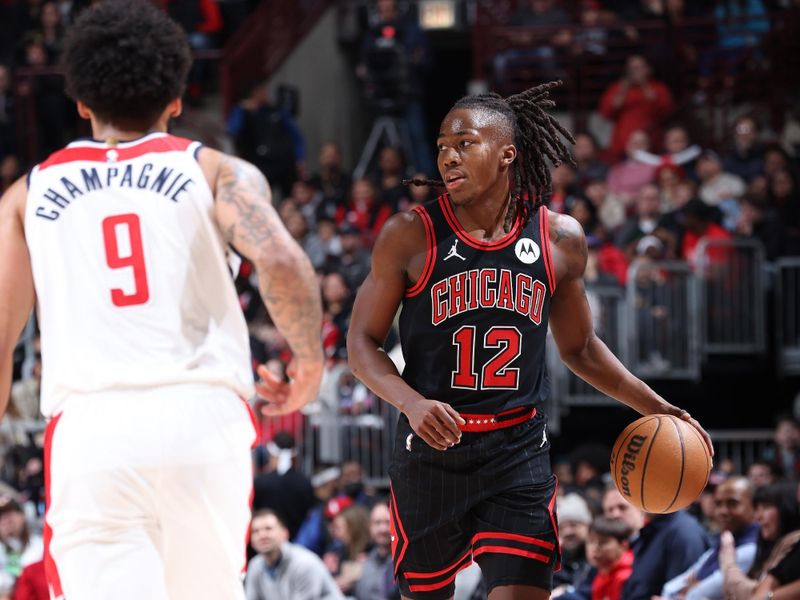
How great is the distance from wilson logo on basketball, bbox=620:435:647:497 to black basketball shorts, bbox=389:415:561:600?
260 millimetres

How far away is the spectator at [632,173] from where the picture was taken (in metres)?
14.8

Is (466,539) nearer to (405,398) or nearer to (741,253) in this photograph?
(405,398)

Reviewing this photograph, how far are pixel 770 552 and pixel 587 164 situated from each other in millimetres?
8100

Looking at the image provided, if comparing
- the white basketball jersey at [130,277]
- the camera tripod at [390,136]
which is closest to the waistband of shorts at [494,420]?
the white basketball jersey at [130,277]

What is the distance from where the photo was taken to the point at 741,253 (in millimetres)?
12828

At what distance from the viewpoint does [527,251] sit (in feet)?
16.9

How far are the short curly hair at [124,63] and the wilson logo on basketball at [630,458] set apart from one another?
2066 mm

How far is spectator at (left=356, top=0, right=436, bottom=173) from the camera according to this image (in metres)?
16.3

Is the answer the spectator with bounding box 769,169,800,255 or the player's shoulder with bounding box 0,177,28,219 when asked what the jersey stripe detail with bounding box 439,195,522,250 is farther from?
the spectator with bounding box 769,169,800,255

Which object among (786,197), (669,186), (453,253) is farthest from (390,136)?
(453,253)

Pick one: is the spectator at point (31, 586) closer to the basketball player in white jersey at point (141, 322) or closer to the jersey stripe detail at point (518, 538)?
the jersey stripe detail at point (518, 538)

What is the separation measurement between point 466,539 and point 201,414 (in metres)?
1.51

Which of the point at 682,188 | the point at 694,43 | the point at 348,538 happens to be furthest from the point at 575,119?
the point at 348,538

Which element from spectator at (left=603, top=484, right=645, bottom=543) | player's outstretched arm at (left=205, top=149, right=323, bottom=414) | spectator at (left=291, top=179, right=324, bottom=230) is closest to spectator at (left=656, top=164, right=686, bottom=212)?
spectator at (left=291, top=179, right=324, bottom=230)
